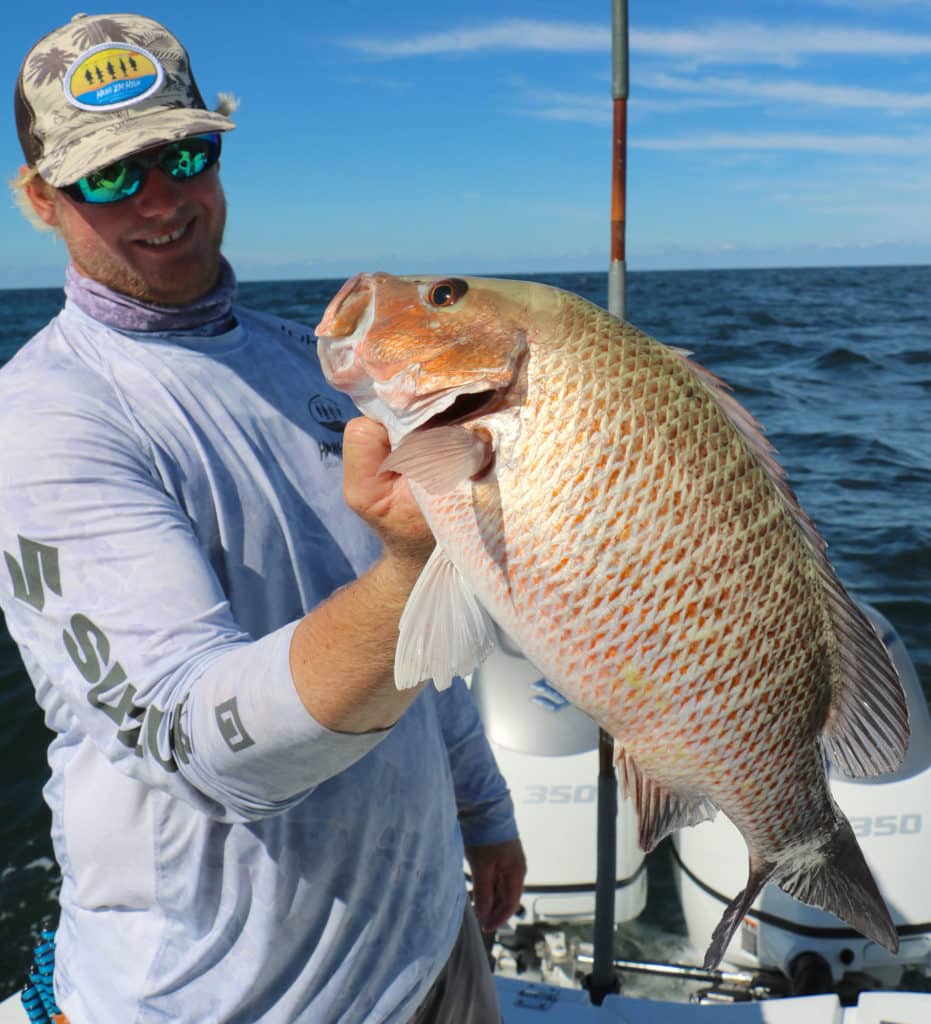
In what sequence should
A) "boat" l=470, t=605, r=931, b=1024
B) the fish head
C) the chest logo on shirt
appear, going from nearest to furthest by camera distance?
→ the fish head
the chest logo on shirt
"boat" l=470, t=605, r=931, b=1024

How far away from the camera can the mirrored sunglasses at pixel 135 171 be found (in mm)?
1751

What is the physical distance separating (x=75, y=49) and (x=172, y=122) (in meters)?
0.23

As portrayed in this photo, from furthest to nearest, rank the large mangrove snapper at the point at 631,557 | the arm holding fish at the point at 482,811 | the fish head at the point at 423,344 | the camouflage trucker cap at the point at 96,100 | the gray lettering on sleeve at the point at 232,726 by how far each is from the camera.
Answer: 1. the arm holding fish at the point at 482,811
2. the camouflage trucker cap at the point at 96,100
3. the fish head at the point at 423,344
4. the large mangrove snapper at the point at 631,557
5. the gray lettering on sleeve at the point at 232,726

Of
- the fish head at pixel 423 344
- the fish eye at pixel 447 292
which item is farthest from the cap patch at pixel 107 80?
the fish eye at pixel 447 292

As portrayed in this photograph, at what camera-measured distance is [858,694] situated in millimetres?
1554

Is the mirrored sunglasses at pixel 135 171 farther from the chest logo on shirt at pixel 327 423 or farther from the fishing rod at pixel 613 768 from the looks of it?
the fishing rod at pixel 613 768

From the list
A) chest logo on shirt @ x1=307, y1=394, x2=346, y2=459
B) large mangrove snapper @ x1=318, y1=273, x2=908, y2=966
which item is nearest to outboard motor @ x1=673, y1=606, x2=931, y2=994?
large mangrove snapper @ x1=318, y1=273, x2=908, y2=966

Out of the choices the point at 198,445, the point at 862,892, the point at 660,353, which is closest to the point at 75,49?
the point at 198,445

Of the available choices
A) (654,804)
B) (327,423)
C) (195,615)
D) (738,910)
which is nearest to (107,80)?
(327,423)

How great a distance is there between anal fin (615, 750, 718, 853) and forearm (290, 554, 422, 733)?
45cm

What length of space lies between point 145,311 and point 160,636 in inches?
28.5

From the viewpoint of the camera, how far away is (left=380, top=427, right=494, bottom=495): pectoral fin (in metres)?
1.29

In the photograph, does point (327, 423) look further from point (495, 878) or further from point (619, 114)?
point (619, 114)

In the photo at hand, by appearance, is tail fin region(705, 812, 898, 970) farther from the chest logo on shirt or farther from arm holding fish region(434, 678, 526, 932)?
the chest logo on shirt
